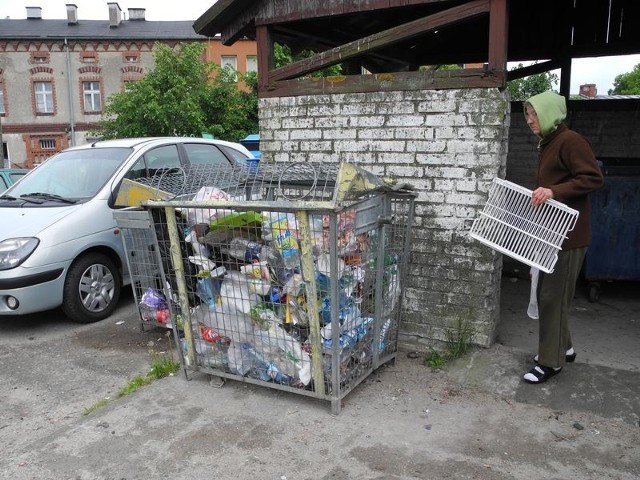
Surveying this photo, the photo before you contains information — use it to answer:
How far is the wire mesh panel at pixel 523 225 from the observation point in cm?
333

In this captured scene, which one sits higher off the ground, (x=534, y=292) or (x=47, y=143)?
(x=47, y=143)

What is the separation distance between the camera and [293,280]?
10.9ft

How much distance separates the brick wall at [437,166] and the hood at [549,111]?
0.38 meters

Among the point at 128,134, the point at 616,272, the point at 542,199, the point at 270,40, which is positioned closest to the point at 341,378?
the point at 542,199

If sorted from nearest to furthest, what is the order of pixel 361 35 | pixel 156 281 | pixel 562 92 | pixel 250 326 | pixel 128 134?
pixel 250 326 → pixel 156 281 → pixel 361 35 → pixel 562 92 → pixel 128 134

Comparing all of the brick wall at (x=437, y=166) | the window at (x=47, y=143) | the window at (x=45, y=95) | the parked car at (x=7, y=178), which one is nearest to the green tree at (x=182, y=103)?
the parked car at (x=7, y=178)

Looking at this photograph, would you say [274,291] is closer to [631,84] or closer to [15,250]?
[15,250]

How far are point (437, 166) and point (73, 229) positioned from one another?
3.49 m

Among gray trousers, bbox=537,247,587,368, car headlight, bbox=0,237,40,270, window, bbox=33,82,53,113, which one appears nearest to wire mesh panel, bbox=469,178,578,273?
gray trousers, bbox=537,247,587,368

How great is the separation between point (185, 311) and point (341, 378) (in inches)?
47.0

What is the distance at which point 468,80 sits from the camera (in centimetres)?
390

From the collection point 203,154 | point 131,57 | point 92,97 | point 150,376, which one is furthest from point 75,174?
point 131,57

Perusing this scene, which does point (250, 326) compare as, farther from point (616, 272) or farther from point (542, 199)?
point (616, 272)

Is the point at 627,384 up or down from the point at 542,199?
down
